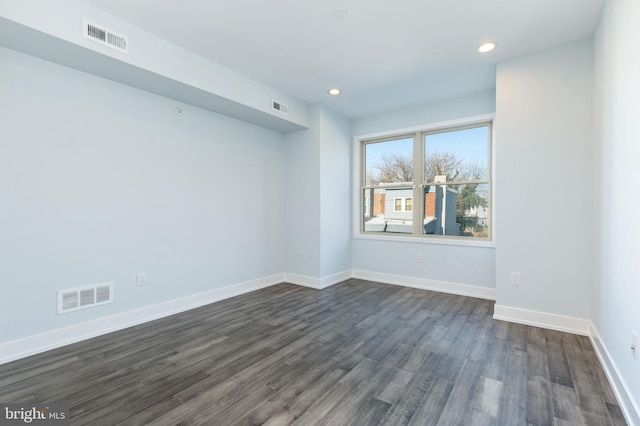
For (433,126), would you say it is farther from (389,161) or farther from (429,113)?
(389,161)

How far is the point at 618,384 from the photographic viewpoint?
5.98 feet

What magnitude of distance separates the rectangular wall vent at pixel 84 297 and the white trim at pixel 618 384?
3915 millimetres

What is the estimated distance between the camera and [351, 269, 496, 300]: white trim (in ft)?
12.8

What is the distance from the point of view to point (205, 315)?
3268 mm

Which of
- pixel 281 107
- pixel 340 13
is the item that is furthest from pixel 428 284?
pixel 340 13

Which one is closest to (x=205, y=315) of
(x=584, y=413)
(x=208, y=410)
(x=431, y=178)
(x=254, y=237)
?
(x=254, y=237)

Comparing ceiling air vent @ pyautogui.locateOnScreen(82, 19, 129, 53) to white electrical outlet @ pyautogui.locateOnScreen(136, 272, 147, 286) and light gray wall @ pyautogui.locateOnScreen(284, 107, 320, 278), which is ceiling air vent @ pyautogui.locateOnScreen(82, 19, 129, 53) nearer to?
white electrical outlet @ pyautogui.locateOnScreen(136, 272, 147, 286)

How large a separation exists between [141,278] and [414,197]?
12.5 feet

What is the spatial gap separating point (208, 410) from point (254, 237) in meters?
2.76

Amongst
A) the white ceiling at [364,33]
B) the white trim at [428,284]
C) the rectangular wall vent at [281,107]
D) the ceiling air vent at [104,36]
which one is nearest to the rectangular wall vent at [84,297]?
the ceiling air vent at [104,36]

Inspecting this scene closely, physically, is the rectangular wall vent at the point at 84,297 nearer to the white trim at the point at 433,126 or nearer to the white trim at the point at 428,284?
the white trim at the point at 428,284

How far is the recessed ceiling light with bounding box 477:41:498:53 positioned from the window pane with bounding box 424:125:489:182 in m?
1.38

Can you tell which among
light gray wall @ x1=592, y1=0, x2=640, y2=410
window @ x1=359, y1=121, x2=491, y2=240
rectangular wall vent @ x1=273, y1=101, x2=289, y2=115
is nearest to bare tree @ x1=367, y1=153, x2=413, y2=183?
window @ x1=359, y1=121, x2=491, y2=240

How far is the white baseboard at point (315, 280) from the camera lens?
4.42 meters
